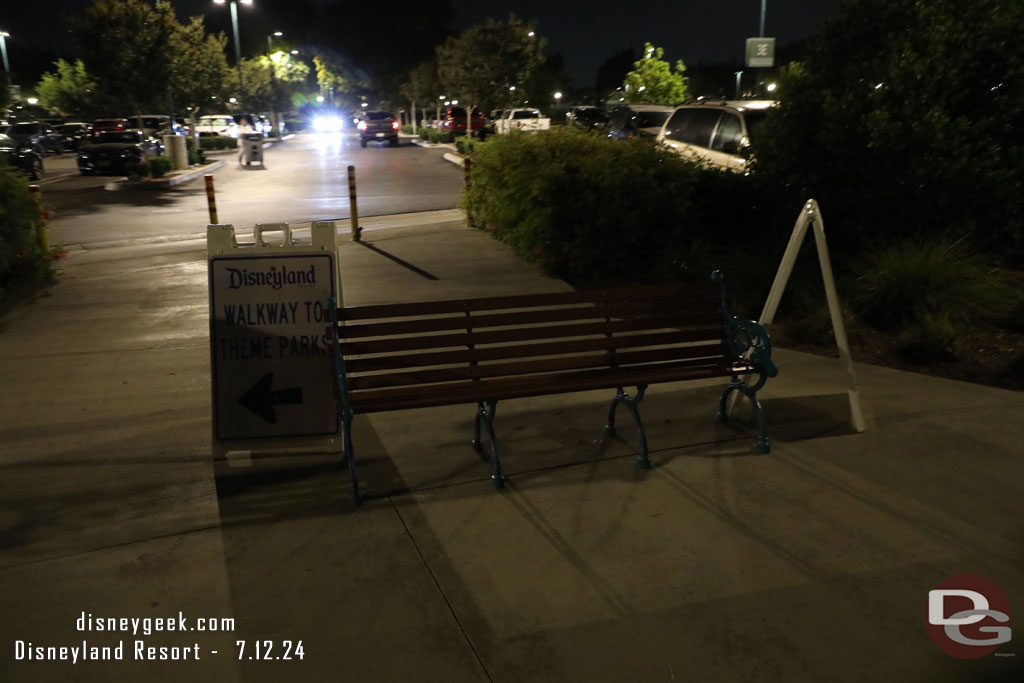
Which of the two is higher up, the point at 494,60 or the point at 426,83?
the point at 494,60

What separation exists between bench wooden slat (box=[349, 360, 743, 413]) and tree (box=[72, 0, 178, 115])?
2827cm

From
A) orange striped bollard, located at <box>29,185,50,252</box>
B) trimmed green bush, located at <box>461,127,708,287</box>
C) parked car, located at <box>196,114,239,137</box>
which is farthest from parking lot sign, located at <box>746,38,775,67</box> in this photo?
parked car, located at <box>196,114,239,137</box>

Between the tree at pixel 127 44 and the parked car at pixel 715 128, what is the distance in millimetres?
20970

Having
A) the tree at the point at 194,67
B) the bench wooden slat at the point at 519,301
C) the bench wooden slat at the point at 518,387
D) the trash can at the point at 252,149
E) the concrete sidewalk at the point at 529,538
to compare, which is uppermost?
the tree at the point at 194,67

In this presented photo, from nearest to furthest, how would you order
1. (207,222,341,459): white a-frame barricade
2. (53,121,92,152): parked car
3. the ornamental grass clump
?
(207,222,341,459): white a-frame barricade < the ornamental grass clump < (53,121,92,152): parked car

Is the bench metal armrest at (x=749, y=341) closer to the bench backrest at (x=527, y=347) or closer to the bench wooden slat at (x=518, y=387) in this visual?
the bench backrest at (x=527, y=347)

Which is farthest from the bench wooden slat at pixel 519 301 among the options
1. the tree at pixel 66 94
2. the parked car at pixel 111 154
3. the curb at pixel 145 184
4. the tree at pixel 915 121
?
the tree at pixel 66 94

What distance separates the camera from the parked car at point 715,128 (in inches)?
527

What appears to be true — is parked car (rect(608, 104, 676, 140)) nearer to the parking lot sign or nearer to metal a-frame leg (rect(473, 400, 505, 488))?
the parking lot sign

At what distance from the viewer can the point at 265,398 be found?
538 centimetres

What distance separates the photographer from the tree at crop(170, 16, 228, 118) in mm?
31234

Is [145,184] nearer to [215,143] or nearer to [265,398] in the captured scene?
[215,143]

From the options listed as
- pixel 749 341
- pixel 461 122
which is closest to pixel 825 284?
pixel 749 341

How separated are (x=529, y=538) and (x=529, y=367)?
4.19 feet
